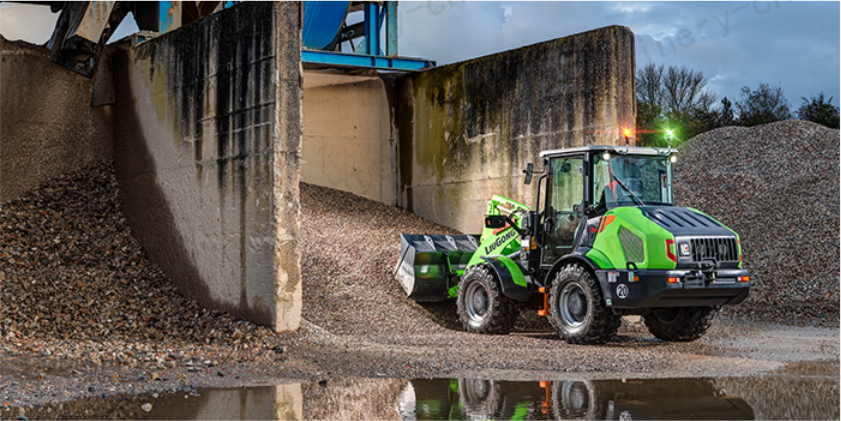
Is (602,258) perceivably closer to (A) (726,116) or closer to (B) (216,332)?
(B) (216,332)

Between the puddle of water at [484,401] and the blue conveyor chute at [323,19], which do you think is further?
the blue conveyor chute at [323,19]

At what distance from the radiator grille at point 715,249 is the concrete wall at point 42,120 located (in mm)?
8689

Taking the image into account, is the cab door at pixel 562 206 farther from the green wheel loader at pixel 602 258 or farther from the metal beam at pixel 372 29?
the metal beam at pixel 372 29

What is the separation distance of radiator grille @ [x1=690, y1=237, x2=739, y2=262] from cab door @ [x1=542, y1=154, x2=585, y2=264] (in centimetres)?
156

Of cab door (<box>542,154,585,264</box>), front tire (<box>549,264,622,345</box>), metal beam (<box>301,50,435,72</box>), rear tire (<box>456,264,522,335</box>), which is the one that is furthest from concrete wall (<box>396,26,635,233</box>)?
front tire (<box>549,264,622,345</box>)

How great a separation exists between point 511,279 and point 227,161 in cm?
392

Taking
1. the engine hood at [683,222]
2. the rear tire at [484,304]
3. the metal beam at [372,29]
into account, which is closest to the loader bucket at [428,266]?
the rear tire at [484,304]

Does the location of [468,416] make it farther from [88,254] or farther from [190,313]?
[88,254]

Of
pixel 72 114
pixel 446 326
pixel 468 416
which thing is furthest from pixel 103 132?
pixel 468 416

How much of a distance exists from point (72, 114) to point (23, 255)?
109 inches

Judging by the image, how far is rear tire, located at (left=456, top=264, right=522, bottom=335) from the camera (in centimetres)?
1091

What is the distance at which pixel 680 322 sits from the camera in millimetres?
10406

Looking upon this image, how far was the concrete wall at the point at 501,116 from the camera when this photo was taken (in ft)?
43.3

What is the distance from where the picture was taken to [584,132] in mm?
13312
